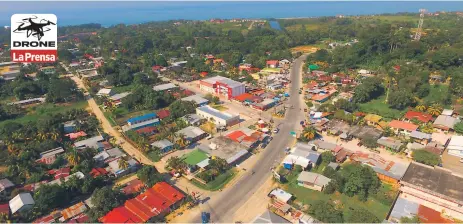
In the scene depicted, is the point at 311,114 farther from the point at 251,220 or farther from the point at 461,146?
the point at 251,220

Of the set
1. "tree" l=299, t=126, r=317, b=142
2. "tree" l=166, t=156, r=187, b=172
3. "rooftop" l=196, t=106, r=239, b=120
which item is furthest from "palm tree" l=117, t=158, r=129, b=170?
"tree" l=299, t=126, r=317, b=142

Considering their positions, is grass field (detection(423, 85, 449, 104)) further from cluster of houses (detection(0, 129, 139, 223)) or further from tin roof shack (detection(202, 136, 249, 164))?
cluster of houses (detection(0, 129, 139, 223))

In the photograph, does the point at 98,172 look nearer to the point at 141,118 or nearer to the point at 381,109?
the point at 141,118

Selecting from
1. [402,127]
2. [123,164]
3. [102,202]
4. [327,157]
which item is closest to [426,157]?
[402,127]

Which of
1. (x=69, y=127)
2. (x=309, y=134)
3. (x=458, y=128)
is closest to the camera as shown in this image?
(x=309, y=134)

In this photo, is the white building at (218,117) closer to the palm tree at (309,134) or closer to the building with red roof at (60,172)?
the palm tree at (309,134)

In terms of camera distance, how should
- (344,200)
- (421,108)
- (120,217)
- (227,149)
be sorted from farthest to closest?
(421,108) → (227,149) → (344,200) → (120,217)
